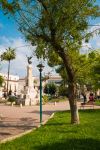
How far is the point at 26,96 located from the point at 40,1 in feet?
122

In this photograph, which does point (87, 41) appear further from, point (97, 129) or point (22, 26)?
point (97, 129)

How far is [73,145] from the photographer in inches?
540

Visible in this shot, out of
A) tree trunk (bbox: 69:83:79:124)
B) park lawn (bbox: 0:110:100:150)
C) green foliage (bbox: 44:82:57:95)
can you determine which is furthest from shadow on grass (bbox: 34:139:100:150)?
green foliage (bbox: 44:82:57:95)

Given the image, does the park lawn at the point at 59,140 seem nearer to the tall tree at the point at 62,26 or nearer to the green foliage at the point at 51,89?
the tall tree at the point at 62,26

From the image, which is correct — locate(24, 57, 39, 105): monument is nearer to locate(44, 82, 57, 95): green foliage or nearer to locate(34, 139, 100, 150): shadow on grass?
locate(34, 139, 100, 150): shadow on grass

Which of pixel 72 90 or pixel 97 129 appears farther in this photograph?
pixel 72 90

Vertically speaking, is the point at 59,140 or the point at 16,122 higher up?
the point at 16,122

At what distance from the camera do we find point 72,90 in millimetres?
21141

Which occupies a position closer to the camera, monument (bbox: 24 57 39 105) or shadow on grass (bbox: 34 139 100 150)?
shadow on grass (bbox: 34 139 100 150)

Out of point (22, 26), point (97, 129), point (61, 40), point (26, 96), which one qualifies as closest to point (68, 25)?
A: point (61, 40)

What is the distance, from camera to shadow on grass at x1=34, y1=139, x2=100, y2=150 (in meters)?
13.1

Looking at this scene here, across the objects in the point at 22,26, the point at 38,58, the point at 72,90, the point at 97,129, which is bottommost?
the point at 97,129

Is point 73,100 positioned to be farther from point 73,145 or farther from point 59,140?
point 73,145

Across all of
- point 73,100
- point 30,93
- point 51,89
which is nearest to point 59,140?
point 73,100
